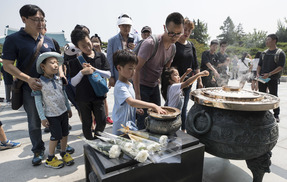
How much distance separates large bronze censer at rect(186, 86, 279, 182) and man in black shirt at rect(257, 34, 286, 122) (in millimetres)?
2914

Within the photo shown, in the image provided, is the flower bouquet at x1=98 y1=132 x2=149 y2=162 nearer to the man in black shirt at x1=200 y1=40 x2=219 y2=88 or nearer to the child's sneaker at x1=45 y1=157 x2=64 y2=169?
the child's sneaker at x1=45 y1=157 x2=64 y2=169

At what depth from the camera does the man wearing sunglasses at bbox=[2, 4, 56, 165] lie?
2.01m

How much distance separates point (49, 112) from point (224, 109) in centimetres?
213

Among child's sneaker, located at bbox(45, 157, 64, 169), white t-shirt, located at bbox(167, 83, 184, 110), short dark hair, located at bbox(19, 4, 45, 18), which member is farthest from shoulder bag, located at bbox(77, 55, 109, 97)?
child's sneaker, located at bbox(45, 157, 64, 169)

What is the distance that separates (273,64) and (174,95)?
3224mm

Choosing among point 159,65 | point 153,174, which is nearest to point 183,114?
point 159,65

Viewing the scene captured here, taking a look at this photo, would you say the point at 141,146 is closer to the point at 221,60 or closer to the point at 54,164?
the point at 54,164

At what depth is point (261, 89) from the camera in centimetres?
428

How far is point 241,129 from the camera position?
164 centimetres

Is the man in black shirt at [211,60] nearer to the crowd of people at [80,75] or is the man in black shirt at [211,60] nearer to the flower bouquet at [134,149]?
the crowd of people at [80,75]

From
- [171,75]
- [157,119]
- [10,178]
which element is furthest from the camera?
[171,75]

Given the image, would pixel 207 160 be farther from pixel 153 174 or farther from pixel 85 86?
pixel 85 86

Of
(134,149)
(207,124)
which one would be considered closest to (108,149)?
(134,149)

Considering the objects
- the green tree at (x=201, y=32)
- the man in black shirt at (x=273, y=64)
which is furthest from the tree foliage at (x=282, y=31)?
the man in black shirt at (x=273, y=64)
